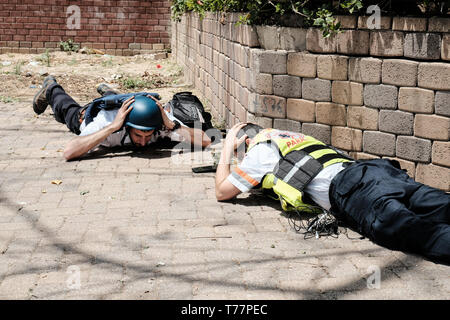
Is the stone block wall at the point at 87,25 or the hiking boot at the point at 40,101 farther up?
the stone block wall at the point at 87,25

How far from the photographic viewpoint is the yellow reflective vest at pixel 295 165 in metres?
4.34

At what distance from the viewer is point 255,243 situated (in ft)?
13.5

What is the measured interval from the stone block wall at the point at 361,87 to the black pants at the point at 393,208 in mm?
795

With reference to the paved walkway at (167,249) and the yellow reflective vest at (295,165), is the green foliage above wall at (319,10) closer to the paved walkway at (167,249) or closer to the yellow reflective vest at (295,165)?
the yellow reflective vest at (295,165)

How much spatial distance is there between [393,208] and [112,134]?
146 inches

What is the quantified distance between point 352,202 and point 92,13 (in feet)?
45.4

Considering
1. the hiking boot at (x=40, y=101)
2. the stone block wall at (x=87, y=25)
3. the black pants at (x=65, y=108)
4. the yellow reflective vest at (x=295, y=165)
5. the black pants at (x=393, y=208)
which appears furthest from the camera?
the stone block wall at (x=87, y=25)

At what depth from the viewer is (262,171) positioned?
4570 millimetres

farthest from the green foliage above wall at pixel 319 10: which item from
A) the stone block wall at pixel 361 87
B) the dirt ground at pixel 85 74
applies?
the dirt ground at pixel 85 74

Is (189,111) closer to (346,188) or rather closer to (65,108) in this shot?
(65,108)

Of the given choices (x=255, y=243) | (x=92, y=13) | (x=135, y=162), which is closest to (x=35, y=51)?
(x=92, y=13)

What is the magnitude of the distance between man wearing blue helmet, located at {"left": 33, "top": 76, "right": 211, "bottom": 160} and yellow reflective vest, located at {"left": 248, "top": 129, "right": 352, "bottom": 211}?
1.73 m

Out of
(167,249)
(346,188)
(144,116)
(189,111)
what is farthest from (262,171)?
(189,111)

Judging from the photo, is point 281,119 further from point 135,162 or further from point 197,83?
point 197,83
